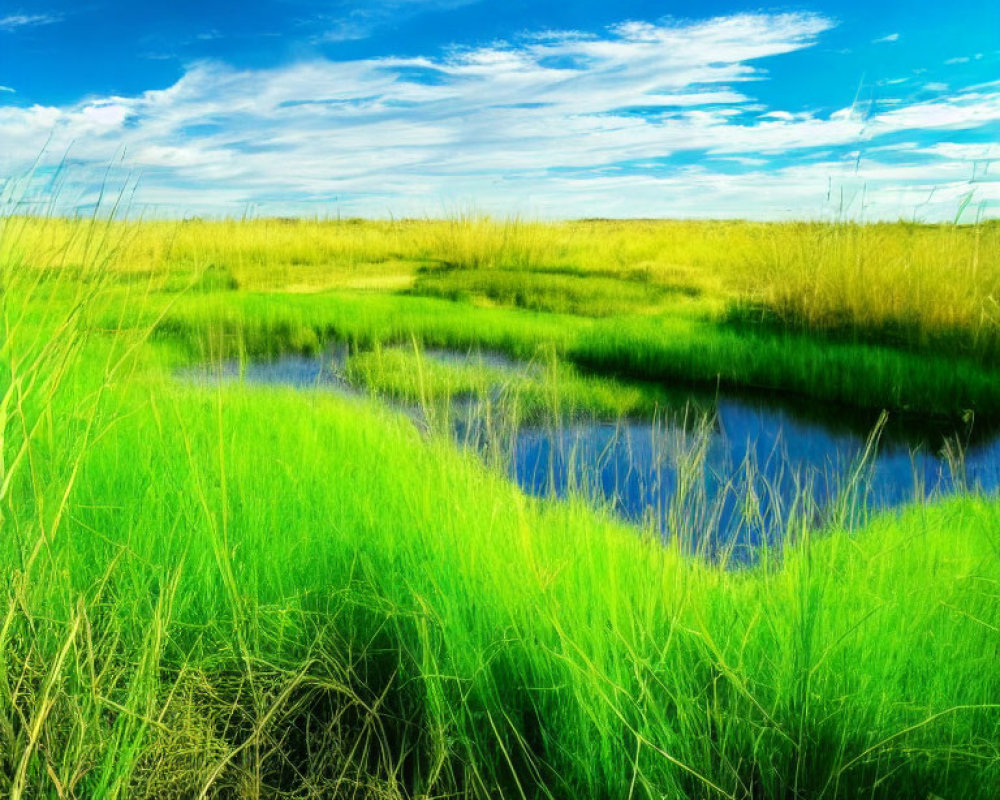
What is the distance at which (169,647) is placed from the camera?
1.82 m

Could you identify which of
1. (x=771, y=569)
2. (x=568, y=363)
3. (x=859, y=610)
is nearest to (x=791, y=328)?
(x=568, y=363)

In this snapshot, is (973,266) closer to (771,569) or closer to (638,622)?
(771,569)

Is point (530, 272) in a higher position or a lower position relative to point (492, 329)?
higher

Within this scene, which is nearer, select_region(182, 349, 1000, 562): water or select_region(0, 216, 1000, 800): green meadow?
select_region(0, 216, 1000, 800): green meadow

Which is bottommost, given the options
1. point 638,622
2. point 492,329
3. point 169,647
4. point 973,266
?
point 169,647

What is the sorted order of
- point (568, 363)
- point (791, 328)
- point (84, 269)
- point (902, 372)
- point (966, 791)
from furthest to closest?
point (791, 328), point (568, 363), point (902, 372), point (84, 269), point (966, 791)

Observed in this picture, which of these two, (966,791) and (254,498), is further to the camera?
Answer: (254,498)

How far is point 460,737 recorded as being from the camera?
1.58 m

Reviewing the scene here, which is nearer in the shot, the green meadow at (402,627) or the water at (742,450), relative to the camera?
the green meadow at (402,627)

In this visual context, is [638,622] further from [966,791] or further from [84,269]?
[84,269]

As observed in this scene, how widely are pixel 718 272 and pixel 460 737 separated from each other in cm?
801

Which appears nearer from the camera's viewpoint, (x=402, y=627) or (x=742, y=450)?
(x=402, y=627)

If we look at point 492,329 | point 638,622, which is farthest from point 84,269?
point 492,329

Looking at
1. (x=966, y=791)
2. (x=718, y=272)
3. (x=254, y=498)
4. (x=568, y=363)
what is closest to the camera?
(x=966, y=791)
